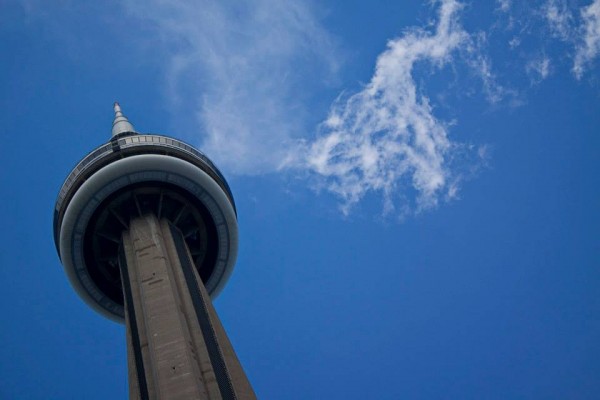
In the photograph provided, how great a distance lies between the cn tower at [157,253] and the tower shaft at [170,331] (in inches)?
1.8

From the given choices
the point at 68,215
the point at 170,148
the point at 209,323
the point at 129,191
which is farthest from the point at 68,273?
the point at 209,323

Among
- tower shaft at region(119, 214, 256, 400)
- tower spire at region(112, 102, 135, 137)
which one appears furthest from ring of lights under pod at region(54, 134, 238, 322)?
tower spire at region(112, 102, 135, 137)

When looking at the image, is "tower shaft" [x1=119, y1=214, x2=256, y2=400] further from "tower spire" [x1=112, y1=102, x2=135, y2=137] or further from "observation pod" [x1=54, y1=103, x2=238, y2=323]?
"tower spire" [x1=112, y1=102, x2=135, y2=137]

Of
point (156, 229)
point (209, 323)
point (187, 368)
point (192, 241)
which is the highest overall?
point (192, 241)

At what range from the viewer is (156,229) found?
29859 millimetres

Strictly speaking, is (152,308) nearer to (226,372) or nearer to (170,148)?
(226,372)

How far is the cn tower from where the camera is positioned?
73.8 feet

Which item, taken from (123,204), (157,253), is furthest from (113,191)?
(157,253)

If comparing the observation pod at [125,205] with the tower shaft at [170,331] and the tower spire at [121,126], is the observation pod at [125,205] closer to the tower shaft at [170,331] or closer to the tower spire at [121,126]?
the tower shaft at [170,331]

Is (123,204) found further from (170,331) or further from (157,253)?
(170,331)

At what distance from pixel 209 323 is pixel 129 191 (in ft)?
33.5

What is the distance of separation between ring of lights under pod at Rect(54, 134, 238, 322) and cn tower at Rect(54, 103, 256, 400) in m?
0.06

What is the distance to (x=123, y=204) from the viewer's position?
31.8 m

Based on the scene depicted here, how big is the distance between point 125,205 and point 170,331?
11061 millimetres
